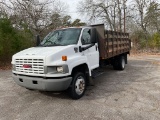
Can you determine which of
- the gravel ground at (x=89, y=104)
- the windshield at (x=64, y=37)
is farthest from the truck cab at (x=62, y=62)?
the gravel ground at (x=89, y=104)

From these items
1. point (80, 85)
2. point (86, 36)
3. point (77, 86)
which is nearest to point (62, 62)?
point (77, 86)

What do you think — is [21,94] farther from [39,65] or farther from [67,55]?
[67,55]

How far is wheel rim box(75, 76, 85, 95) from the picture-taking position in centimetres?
452

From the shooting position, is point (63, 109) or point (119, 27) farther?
point (119, 27)

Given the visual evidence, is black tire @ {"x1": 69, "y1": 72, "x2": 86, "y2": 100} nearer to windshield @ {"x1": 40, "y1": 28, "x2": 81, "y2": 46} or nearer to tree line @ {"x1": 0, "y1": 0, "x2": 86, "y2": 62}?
windshield @ {"x1": 40, "y1": 28, "x2": 81, "y2": 46}

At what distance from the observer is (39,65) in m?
3.99

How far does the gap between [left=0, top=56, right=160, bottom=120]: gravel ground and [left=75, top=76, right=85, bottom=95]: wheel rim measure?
249mm

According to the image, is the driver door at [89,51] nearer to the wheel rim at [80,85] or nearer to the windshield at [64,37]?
the windshield at [64,37]

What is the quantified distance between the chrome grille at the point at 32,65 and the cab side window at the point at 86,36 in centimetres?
159

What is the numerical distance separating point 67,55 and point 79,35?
39.8 inches

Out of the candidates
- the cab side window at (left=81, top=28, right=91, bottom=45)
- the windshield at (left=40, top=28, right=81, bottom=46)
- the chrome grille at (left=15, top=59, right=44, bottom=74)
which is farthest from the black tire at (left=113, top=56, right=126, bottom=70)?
the chrome grille at (left=15, top=59, right=44, bottom=74)

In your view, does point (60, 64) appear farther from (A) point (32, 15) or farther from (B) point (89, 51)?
(A) point (32, 15)

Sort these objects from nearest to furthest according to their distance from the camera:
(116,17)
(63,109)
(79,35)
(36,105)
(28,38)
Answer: (63,109), (36,105), (79,35), (28,38), (116,17)

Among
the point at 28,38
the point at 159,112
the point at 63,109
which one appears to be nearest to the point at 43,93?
the point at 63,109
